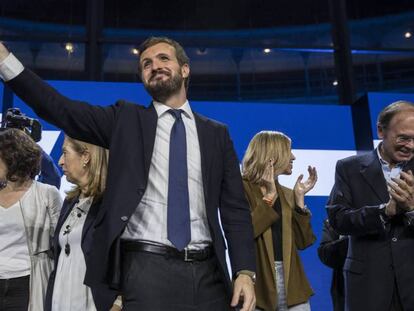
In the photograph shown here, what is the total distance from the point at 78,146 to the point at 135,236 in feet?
3.41

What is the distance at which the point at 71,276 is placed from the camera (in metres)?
2.35

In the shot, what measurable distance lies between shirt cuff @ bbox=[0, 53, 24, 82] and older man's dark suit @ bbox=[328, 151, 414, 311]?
151 cm

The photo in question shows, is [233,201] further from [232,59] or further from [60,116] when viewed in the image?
[232,59]

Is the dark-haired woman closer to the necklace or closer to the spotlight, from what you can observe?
the necklace

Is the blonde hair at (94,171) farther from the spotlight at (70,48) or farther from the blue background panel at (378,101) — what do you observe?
the spotlight at (70,48)

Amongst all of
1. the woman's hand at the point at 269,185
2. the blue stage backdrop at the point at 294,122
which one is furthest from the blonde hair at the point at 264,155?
the blue stage backdrop at the point at 294,122

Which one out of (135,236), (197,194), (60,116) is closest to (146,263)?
(135,236)

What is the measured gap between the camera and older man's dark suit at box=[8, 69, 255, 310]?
1657mm

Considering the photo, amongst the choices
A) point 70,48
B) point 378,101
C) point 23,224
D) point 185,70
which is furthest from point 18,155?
point 70,48

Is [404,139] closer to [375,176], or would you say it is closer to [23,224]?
[375,176]

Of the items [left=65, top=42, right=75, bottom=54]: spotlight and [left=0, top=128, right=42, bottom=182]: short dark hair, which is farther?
[left=65, top=42, right=75, bottom=54]: spotlight

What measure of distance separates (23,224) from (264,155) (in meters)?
1.27

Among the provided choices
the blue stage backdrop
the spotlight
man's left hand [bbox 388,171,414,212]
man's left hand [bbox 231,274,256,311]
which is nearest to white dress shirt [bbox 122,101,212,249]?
man's left hand [bbox 231,274,256,311]

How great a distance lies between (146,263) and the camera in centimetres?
171
